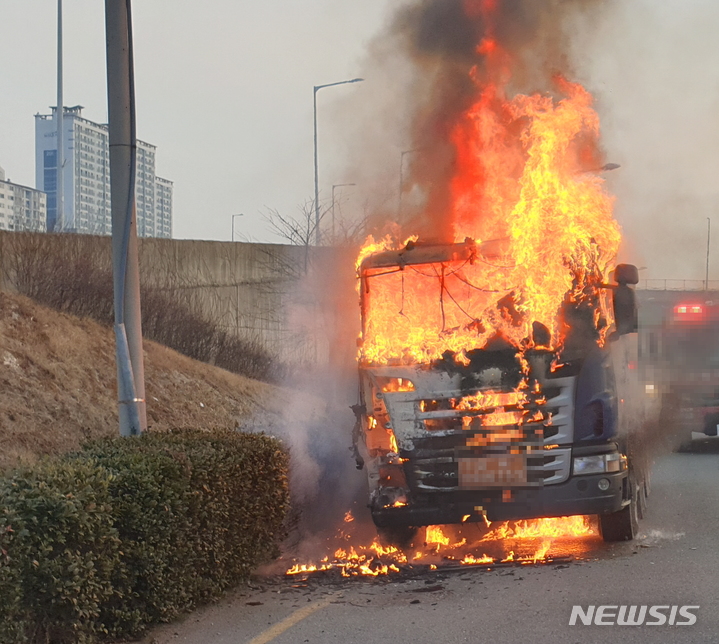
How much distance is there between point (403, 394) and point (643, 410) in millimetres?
4545

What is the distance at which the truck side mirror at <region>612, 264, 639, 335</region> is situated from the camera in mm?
8703

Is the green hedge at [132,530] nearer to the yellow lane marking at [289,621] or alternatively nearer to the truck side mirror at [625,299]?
the yellow lane marking at [289,621]

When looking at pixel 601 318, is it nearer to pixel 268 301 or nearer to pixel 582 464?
pixel 582 464

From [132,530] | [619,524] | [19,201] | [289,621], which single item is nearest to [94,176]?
[19,201]

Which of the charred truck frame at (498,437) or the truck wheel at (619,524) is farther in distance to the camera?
the truck wheel at (619,524)

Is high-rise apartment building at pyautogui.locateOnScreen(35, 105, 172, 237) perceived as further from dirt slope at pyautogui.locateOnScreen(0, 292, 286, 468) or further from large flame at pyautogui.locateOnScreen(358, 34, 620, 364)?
large flame at pyautogui.locateOnScreen(358, 34, 620, 364)

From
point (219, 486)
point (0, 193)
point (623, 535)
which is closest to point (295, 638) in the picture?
point (219, 486)

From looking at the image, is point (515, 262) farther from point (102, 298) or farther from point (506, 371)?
point (102, 298)

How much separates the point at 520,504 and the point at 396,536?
1238 millimetres

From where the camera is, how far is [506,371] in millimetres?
8492

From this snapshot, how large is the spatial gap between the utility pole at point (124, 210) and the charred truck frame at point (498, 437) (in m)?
2.00

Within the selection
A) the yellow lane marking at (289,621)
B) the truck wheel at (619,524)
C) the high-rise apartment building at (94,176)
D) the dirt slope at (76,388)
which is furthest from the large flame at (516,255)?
the high-rise apartment building at (94,176)

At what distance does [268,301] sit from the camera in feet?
93.8

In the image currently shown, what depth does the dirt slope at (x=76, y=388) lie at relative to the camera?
13602mm
